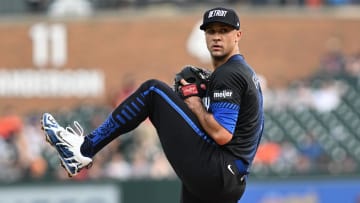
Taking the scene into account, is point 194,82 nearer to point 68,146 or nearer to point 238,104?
point 238,104

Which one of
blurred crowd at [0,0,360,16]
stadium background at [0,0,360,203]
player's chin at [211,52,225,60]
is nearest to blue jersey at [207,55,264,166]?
player's chin at [211,52,225,60]

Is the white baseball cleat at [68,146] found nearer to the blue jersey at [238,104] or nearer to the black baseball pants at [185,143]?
the black baseball pants at [185,143]

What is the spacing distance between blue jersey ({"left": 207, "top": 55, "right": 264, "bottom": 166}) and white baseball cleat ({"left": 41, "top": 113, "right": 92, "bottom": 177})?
949 millimetres

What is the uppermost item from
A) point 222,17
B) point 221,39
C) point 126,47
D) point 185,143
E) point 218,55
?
point 222,17

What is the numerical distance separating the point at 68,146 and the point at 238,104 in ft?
4.00

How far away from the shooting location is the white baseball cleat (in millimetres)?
6875

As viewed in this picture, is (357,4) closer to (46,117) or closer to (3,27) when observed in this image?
(3,27)

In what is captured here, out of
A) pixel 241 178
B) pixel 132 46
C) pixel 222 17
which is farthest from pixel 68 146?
pixel 132 46

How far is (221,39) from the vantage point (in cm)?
654

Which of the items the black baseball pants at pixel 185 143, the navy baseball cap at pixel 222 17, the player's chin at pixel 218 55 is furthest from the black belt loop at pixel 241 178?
the navy baseball cap at pixel 222 17

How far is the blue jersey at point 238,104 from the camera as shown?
6.46 meters

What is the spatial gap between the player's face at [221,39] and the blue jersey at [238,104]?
8 cm

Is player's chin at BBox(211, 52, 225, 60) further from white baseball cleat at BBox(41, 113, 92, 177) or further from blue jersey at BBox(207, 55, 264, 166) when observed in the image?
white baseball cleat at BBox(41, 113, 92, 177)

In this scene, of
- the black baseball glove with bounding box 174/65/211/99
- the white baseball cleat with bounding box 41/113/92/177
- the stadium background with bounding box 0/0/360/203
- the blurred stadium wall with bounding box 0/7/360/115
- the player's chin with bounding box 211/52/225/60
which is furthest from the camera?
the blurred stadium wall with bounding box 0/7/360/115
